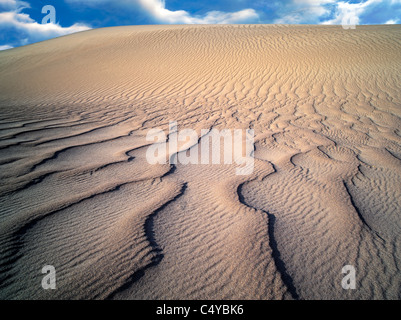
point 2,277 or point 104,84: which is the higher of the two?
point 104,84

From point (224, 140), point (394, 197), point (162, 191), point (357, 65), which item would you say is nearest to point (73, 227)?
point (162, 191)

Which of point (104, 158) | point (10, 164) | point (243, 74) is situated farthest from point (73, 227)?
point (243, 74)

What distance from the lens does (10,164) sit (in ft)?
6.81

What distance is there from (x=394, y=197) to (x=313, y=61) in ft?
23.5

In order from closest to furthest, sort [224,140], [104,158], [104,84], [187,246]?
[187,246] < [104,158] < [224,140] < [104,84]

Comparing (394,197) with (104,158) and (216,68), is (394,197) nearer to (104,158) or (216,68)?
(104,158)

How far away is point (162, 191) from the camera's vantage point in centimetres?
180

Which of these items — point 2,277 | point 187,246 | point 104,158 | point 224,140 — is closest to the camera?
point 2,277

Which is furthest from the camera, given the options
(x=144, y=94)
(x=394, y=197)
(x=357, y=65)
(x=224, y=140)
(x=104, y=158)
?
(x=357, y=65)

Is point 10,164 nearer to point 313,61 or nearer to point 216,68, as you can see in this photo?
point 216,68

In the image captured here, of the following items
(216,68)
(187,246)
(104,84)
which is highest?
(216,68)

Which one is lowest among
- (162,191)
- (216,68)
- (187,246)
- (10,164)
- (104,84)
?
(187,246)

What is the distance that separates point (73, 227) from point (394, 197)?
2359mm

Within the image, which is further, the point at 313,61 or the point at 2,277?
the point at 313,61
